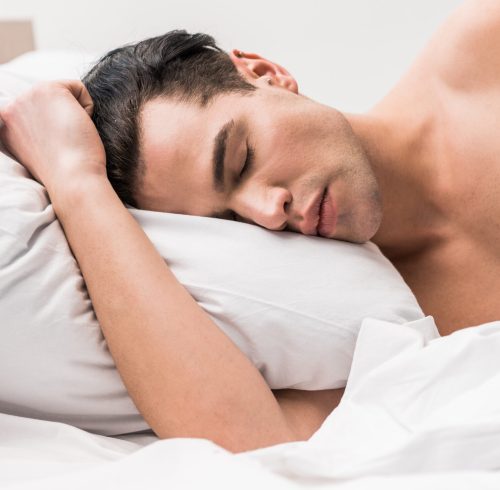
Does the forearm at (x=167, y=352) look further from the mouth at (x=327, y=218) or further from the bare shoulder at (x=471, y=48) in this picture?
the bare shoulder at (x=471, y=48)

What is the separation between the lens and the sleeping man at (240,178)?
87cm

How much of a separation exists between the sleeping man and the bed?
0.37 ft

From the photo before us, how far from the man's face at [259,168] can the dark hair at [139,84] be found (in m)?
0.03

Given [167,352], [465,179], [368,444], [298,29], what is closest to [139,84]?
[167,352]

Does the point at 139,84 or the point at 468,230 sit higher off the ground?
the point at 139,84

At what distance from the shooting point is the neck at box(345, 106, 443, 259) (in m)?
1.25

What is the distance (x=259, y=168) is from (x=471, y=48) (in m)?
0.51

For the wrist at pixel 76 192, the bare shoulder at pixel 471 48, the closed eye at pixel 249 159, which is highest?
the bare shoulder at pixel 471 48

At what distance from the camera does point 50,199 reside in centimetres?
101

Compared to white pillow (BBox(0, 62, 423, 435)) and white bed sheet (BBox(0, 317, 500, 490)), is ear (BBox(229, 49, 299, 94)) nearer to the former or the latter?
white pillow (BBox(0, 62, 423, 435))

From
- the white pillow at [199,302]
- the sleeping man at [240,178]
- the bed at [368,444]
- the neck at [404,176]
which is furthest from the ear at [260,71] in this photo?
the bed at [368,444]

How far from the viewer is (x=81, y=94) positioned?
3.78 feet

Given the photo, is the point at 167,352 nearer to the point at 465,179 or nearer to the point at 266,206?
the point at 266,206

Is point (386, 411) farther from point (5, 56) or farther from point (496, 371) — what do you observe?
point (5, 56)
